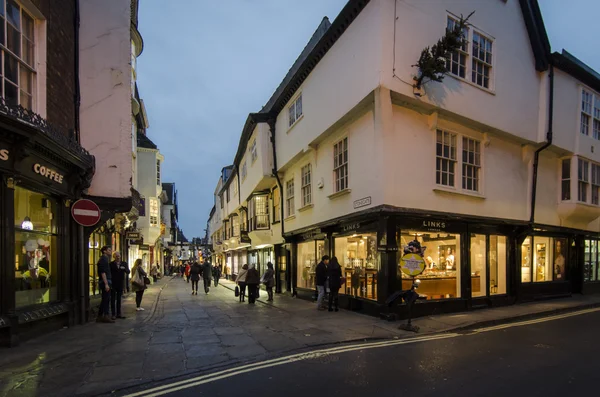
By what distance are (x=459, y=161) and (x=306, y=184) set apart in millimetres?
6186

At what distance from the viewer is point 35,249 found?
9102mm

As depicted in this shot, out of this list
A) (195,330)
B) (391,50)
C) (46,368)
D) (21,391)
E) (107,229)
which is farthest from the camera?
(107,229)

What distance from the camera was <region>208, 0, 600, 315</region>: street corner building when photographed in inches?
435

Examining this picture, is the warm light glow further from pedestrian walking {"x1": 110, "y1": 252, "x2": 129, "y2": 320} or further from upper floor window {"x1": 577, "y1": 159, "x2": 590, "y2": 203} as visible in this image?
upper floor window {"x1": 577, "y1": 159, "x2": 590, "y2": 203}

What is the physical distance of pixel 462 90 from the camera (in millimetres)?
12211

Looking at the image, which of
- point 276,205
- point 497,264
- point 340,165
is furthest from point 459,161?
point 276,205

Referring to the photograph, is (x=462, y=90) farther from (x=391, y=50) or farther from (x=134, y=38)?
(x=134, y=38)

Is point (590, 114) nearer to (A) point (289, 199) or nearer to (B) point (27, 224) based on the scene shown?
(A) point (289, 199)

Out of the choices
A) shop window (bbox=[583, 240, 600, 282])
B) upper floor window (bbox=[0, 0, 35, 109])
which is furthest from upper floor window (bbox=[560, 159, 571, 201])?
upper floor window (bbox=[0, 0, 35, 109])

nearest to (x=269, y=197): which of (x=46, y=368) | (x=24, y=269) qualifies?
(x=24, y=269)

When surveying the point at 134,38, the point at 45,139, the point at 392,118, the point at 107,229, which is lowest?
the point at 107,229

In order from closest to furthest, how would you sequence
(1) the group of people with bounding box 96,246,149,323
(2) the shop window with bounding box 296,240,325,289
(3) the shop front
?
(3) the shop front
(1) the group of people with bounding box 96,246,149,323
(2) the shop window with bounding box 296,240,325,289

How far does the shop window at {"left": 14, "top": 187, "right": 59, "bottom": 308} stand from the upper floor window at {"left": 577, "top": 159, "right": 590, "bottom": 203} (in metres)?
17.8

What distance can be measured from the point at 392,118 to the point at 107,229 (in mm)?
10774
